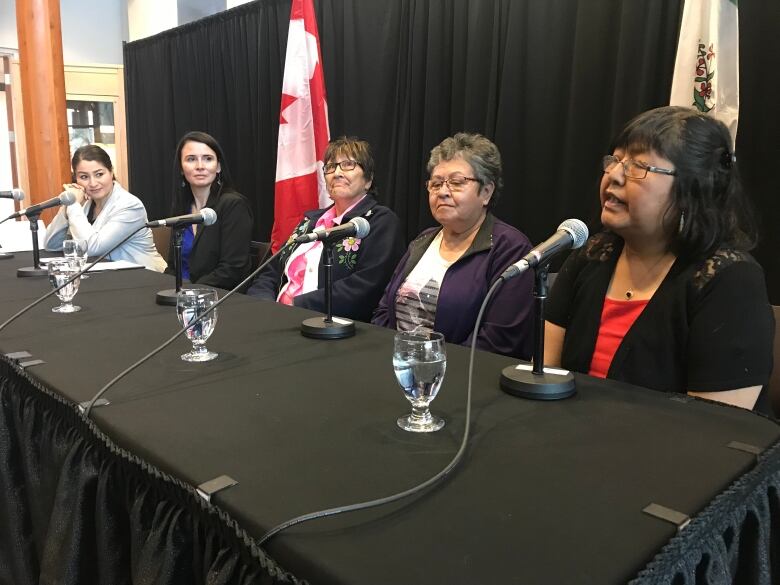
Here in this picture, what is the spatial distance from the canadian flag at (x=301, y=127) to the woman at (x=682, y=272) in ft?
7.94

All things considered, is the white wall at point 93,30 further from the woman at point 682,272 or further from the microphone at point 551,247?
the microphone at point 551,247

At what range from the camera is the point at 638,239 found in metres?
1.36

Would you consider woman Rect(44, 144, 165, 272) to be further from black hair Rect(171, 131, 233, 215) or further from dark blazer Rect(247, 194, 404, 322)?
dark blazer Rect(247, 194, 404, 322)

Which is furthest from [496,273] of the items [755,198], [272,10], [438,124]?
[272,10]

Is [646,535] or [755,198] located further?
[755,198]

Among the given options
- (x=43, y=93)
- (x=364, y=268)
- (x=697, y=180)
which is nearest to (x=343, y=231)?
(x=697, y=180)

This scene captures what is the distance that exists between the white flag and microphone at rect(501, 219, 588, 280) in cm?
128

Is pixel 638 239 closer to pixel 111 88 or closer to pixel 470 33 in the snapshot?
pixel 470 33

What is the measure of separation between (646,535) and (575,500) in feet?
0.28

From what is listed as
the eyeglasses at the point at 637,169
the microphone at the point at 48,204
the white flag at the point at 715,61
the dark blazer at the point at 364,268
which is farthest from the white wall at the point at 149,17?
the eyeglasses at the point at 637,169

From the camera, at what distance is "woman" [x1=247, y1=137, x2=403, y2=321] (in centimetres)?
233

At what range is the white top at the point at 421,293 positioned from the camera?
1927 mm

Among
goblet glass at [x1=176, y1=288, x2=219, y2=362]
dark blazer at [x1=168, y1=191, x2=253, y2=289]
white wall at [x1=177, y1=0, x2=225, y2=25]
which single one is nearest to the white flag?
goblet glass at [x1=176, y1=288, x2=219, y2=362]

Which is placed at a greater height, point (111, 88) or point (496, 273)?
point (111, 88)
